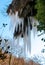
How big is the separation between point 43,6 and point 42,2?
0.18 feet

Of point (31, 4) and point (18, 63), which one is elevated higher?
point (31, 4)

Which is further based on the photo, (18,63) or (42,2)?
(18,63)

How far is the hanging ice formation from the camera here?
3.91 m

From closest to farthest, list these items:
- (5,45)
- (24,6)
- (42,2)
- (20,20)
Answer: (42,2), (24,6), (20,20), (5,45)

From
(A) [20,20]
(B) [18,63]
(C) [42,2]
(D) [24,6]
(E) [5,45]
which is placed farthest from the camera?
(B) [18,63]

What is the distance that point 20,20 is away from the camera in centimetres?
464

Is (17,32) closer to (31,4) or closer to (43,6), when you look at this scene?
(31,4)

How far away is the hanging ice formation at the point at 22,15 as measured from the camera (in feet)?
12.8

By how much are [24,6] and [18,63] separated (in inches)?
244

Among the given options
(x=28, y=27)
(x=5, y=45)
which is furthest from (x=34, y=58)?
(x=28, y=27)

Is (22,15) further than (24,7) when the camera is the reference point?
Yes

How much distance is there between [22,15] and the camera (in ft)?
13.8

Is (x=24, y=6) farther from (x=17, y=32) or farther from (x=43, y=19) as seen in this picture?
(x=17, y=32)

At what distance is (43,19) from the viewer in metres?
3.58
